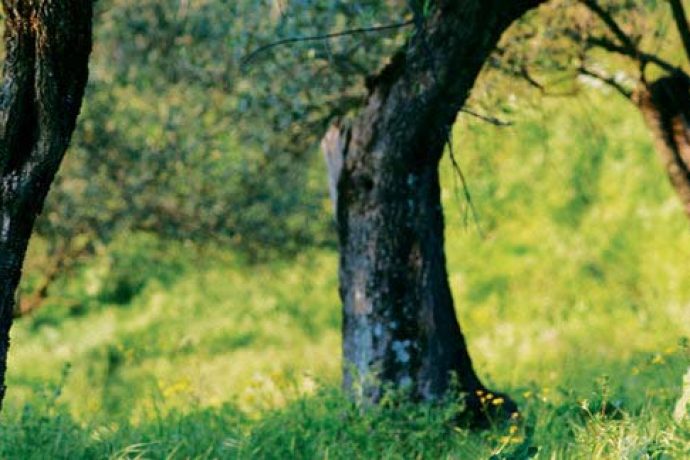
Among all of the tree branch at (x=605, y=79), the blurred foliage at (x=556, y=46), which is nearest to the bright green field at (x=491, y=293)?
the blurred foliage at (x=556, y=46)

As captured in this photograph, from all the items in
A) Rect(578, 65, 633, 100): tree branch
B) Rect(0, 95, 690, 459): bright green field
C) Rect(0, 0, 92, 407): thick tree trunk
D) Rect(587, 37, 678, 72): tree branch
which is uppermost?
Rect(587, 37, 678, 72): tree branch

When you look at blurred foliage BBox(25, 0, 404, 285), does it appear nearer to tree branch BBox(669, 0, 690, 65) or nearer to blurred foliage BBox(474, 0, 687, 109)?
blurred foliage BBox(474, 0, 687, 109)

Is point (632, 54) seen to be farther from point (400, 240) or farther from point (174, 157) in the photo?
point (174, 157)

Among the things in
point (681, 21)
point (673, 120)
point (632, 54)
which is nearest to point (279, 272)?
point (673, 120)

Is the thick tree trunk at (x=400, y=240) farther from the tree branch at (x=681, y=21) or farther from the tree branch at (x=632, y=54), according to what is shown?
the tree branch at (x=632, y=54)

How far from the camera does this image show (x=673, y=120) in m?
9.00

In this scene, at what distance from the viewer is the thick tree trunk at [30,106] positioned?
5.40 metres

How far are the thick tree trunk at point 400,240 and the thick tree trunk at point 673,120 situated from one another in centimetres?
211

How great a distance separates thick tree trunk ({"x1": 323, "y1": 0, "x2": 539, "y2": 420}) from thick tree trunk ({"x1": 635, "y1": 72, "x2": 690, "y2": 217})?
2.11 m

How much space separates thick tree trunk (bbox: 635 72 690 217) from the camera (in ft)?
29.3

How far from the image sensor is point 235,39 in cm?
928

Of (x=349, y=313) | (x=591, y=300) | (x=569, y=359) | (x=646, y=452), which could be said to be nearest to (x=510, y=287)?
(x=591, y=300)

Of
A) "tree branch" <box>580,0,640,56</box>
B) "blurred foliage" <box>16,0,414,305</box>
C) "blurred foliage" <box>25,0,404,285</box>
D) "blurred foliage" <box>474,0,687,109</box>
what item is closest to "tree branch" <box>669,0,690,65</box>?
"tree branch" <box>580,0,640,56</box>

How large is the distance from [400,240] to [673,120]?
275 centimetres
